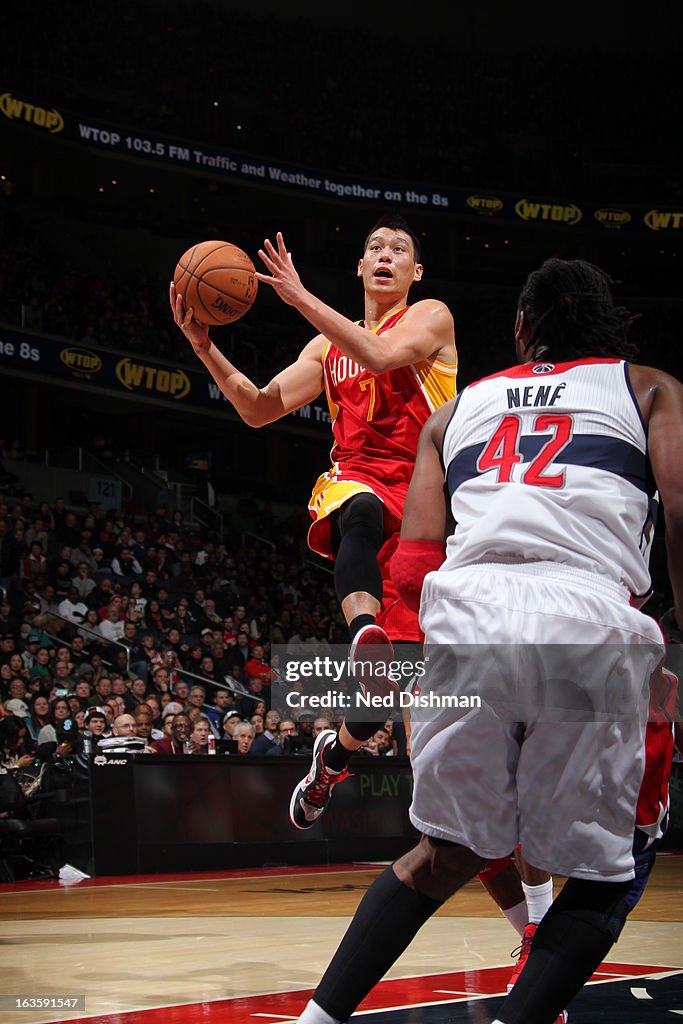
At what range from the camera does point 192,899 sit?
26.3 feet

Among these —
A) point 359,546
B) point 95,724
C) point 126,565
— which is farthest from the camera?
point 126,565

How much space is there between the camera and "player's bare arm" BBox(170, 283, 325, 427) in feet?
15.2

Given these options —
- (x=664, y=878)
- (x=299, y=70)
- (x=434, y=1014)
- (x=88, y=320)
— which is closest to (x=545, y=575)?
(x=434, y=1014)

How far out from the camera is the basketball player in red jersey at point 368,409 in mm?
4250

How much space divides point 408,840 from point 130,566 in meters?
6.77

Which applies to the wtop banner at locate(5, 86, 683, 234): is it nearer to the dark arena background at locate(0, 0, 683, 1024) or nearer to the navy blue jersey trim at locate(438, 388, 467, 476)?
the dark arena background at locate(0, 0, 683, 1024)

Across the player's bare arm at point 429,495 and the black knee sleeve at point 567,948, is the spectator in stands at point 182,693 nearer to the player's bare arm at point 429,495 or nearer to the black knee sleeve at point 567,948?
the player's bare arm at point 429,495

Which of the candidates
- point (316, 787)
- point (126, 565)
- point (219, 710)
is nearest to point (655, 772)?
point (316, 787)

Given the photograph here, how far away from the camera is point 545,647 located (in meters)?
2.36

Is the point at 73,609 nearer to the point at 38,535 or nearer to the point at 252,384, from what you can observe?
the point at 38,535

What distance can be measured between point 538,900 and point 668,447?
2.17 meters

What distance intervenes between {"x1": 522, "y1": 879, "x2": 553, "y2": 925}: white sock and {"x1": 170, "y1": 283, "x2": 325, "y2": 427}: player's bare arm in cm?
199

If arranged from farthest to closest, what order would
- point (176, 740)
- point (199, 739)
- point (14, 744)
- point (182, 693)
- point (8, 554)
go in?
point (8, 554) < point (182, 693) < point (199, 739) < point (176, 740) < point (14, 744)

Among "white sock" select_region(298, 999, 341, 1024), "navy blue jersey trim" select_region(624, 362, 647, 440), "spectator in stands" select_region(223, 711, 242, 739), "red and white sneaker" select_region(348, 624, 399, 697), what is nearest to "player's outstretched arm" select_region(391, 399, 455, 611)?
"navy blue jersey trim" select_region(624, 362, 647, 440)
